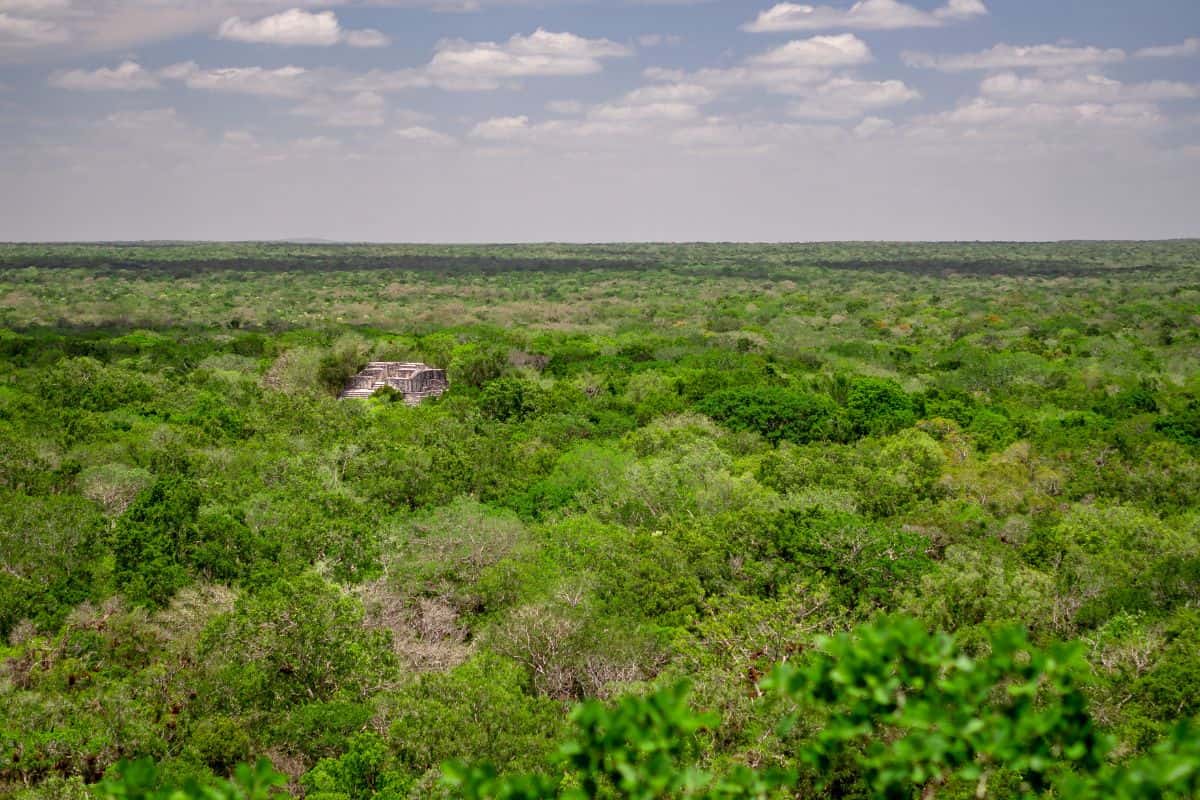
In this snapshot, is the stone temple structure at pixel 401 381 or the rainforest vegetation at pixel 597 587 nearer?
the rainforest vegetation at pixel 597 587

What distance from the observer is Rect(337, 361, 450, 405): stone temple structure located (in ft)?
197

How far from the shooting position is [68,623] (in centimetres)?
2422

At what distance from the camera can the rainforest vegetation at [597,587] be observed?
278 inches

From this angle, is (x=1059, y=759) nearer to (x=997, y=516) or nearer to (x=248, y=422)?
(x=997, y=516)

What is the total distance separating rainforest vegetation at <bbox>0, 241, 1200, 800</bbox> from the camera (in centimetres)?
705

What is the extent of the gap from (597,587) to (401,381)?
37868 mm

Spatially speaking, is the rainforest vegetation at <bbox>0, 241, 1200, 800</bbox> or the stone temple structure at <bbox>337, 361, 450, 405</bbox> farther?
the stone temple structure at <bbox>337, 361, 450, 405</bbox>

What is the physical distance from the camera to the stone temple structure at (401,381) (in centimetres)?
6012

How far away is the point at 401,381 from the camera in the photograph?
61.2 m

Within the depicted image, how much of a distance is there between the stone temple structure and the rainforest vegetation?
1.86 m

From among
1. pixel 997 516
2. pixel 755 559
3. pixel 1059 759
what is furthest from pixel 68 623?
pixel 997 516

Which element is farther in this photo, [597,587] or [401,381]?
[401,381]

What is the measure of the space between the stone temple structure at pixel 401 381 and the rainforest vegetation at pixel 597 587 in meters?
1.86

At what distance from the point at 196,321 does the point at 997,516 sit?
85.7 m
